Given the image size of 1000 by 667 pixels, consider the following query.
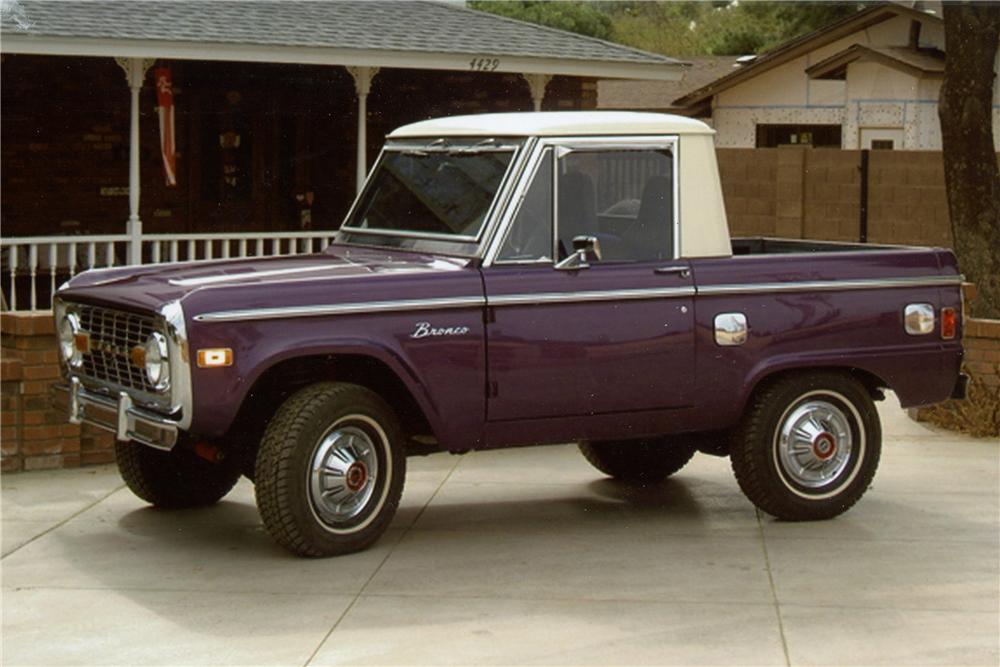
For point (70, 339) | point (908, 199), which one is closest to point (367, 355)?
point (70, 339)

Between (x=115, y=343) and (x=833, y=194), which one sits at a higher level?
(x=833, y=194)

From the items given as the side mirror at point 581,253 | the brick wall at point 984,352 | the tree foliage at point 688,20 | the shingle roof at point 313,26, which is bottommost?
the brick wall at point 984,352

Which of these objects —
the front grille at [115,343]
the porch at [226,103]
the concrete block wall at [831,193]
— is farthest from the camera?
the concrete block wall at [831,193]

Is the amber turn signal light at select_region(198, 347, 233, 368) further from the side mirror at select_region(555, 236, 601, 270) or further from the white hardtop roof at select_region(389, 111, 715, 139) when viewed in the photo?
the white hardtop roof at select_region(389, 111, 715, 139)

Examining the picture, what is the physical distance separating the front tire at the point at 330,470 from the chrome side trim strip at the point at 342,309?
1.27ft

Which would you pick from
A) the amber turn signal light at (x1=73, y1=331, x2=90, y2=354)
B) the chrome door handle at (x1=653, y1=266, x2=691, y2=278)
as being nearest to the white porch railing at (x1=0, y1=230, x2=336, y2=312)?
the amber turn signal light at (x1=73, y1=331, x2=90, y2=354)

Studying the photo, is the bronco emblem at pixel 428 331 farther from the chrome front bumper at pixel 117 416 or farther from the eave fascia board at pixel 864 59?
the eave fascia board at pixel 864 59

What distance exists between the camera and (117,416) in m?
8.41

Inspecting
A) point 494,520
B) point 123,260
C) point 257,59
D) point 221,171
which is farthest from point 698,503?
point 221,171

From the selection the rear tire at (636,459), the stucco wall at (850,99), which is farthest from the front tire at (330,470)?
the stucco wall at (850,99)

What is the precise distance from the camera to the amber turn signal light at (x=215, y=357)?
7.98m

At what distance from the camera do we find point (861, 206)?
2000 centimetres

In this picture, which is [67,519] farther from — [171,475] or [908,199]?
[908,199]

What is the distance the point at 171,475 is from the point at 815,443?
3417 millimetres
